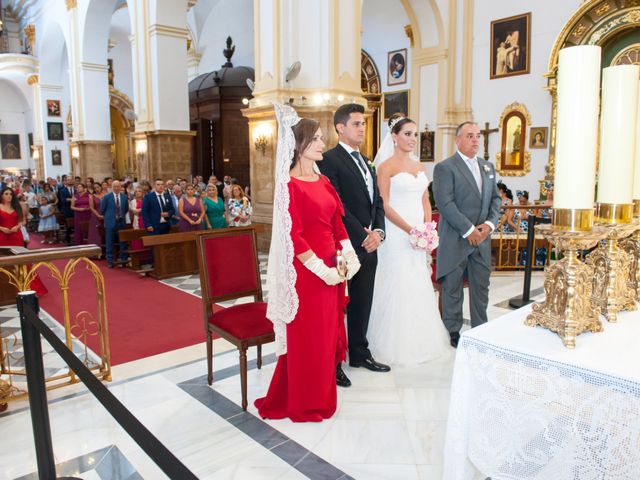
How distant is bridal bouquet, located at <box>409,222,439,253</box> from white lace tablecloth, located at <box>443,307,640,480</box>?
212cm

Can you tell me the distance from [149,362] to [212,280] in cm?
118

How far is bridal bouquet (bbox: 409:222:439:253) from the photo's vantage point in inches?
149

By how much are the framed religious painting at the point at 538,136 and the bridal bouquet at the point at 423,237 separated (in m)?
9.29

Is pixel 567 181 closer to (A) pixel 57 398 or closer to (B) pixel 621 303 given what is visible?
(B) pixel 621 303

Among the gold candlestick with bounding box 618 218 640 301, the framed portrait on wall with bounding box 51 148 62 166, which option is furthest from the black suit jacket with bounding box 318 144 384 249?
the framed portrait on wall with bounding box 51 148 62 166

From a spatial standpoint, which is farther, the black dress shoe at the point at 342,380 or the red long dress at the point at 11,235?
the red long dress at the point at 11,235

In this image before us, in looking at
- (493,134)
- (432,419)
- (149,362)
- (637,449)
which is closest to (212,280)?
(149,362)

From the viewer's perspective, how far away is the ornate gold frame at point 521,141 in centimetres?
1200

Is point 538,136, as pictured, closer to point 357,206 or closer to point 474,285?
point 474,285

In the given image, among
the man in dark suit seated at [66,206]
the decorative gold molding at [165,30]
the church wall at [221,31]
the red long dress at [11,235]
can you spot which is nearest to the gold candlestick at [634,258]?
the red long dress at [11,235]

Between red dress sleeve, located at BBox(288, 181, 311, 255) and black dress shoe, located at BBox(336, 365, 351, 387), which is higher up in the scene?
red dress sleeve, located at BBox(288, 181, 311, 255)

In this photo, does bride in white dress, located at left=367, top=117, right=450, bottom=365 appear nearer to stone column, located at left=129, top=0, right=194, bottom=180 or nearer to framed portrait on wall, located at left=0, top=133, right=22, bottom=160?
stone column, located at left=129, top=0, right=194, bottom=180

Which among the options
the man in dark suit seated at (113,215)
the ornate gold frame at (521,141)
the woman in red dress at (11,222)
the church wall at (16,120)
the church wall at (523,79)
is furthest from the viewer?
the church wall at (16,120)

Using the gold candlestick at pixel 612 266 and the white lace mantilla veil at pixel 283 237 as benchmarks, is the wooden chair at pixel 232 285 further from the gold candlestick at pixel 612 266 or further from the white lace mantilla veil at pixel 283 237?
the gold candlestick at pixel 612 266
